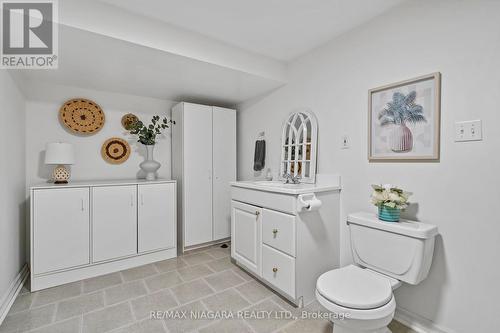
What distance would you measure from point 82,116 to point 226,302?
8.38ft

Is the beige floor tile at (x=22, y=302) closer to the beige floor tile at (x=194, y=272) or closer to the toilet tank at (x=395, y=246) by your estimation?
the beige floor tile at (x=194, y=272)

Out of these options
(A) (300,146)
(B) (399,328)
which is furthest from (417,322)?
(A) (300,146)

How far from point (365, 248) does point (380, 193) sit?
40 centimetres

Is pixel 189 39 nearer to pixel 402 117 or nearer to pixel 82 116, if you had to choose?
pixel 82 116

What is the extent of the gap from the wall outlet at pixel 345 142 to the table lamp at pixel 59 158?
105 inches

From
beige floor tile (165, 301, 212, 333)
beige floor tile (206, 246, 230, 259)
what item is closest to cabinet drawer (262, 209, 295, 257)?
beige floor tile (165, 301, 212, 333)

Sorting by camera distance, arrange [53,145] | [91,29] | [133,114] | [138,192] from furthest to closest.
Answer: [133,114], [138,192], [53,145], [91,29]

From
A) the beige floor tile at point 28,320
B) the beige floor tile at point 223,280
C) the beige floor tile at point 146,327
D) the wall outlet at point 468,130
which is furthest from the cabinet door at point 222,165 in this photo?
the wall outlet at point 468,130

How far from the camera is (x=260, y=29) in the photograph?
195cm

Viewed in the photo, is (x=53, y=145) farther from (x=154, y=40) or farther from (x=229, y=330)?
(x=229, y=330)

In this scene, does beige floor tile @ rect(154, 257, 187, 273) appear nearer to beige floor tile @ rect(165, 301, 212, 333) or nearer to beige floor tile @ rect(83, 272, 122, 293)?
beige floor tile @ rect(83, 272, 122, 293)

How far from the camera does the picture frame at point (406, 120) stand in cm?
150

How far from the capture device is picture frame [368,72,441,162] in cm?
150

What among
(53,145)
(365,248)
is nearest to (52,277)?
(53,145)
